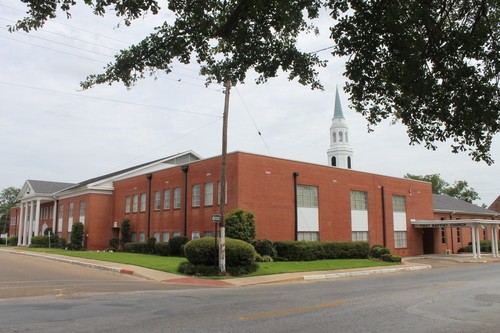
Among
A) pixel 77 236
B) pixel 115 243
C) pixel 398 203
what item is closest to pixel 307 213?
pixel 398 203

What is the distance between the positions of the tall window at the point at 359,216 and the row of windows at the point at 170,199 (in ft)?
37.5

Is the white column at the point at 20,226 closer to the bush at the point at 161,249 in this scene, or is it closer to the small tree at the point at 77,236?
the small tree at the point at 77,236

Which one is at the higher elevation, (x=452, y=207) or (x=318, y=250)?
(x=452, y=207)

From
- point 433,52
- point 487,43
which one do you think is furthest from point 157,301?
point 487,43

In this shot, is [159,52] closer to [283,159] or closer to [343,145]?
[283,159]

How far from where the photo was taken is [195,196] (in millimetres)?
32438

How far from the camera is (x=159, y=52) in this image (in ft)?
30.0

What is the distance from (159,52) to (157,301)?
6.49 meters

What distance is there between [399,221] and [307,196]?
458 inches

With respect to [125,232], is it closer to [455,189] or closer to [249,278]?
[249,278]

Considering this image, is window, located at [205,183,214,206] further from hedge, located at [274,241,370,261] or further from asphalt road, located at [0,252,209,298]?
asphalt road, located at [0,252,209,298]

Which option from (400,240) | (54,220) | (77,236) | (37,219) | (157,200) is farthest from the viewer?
(37,219)

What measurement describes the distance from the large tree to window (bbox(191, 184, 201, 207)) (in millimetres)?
22931

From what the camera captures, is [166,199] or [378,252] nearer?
[378,252]
